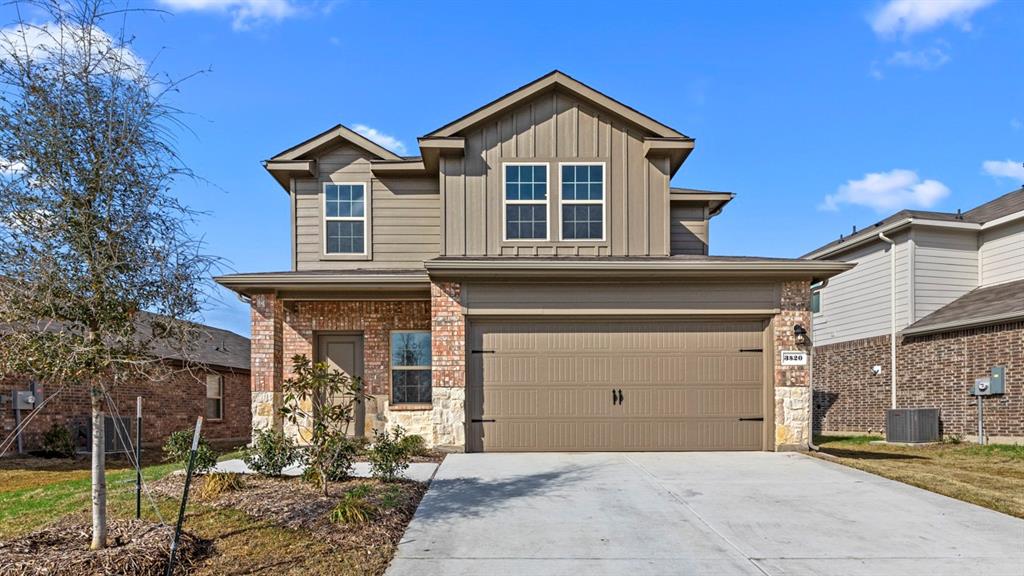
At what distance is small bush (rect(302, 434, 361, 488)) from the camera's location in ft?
23.4

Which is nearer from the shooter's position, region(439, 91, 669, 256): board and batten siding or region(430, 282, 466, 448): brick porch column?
region(430, 282, 466, 448): brick porch column

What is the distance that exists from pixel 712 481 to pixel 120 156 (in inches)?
295

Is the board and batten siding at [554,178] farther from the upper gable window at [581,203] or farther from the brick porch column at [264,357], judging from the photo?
the brick porch column at [264,357]

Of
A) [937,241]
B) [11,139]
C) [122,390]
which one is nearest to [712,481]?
[11,139]

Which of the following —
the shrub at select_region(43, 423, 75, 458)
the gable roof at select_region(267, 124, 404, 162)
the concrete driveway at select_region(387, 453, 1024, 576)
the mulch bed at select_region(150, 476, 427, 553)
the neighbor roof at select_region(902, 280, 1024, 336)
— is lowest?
the shrub at select_region(43, 423, 75, 458)

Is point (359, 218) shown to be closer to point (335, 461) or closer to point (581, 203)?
point (581, 203)

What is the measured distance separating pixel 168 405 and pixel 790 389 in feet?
51.9

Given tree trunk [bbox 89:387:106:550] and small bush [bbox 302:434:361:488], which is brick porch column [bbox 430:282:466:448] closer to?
small bush [bbox 302:434:361:488]

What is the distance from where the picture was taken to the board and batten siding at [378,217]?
13.2 meters

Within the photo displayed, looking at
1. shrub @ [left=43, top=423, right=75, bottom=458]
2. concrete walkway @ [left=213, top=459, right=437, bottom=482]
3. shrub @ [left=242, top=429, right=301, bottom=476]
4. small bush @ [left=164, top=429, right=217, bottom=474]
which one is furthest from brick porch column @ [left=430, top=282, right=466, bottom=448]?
shrub @ [left=43, top=423, right=75, bottom=458]

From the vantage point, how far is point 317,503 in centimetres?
664

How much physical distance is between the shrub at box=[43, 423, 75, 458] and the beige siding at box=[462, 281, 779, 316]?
32.0ft

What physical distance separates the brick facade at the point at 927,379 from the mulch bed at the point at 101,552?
51.3 feet

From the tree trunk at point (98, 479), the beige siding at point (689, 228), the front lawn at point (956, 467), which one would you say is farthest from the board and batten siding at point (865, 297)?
the tree trunk at point (98, 479)
